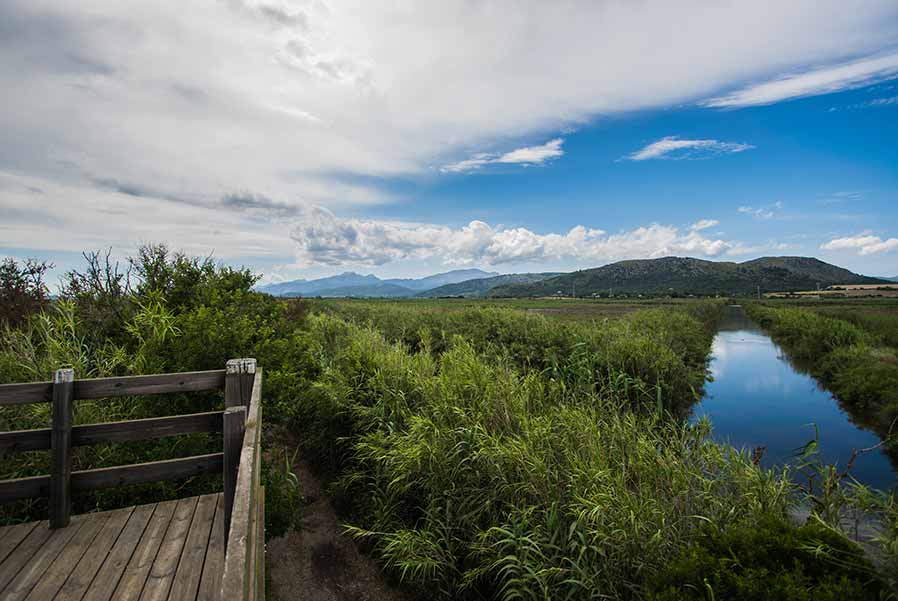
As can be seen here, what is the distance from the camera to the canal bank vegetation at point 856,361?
38.7ft

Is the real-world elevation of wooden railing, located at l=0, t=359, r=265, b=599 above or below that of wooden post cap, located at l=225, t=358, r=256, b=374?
below

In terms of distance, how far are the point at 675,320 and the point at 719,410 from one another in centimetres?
928

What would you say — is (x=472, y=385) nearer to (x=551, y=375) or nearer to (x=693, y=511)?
(x=693, y=511)

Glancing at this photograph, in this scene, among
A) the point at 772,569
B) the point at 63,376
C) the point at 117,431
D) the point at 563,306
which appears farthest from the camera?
the point at 563,306

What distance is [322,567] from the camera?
16.8ft

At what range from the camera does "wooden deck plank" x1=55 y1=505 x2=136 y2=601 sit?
8.61ft

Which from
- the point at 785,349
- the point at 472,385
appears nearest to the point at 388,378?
the point at 472,385

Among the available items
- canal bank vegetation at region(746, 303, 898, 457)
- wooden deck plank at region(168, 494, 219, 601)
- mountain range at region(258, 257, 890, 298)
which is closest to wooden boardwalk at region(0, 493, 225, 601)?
wooden deck plank at region(168, 494, 219, 601)

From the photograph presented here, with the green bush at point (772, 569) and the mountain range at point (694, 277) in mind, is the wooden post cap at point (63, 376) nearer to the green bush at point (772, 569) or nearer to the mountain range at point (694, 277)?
the green bush at point (772, 569)

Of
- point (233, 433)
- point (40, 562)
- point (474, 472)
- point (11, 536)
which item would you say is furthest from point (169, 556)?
point (474, 472)

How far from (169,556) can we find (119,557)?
332 millimetres

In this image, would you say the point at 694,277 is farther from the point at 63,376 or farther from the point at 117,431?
the point at 63,376

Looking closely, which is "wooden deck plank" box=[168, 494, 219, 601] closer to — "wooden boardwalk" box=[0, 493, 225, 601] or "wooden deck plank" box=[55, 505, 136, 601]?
"wooden boardwalk" box=[0, 493, 225, 601]

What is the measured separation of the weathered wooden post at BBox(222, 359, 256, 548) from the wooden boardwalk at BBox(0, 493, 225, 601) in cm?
28
